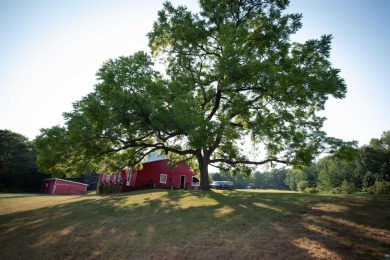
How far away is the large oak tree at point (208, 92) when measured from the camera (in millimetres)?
12953

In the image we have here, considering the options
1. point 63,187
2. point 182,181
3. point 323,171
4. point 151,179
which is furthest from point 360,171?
point 63,187

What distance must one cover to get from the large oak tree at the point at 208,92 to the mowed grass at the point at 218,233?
4.51 m

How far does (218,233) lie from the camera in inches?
305

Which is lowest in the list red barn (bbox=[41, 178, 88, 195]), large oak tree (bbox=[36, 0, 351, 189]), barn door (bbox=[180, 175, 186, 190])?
red barn (bbox=[41, 178, 88, 195])

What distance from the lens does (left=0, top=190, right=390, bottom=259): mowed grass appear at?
20.1 feet

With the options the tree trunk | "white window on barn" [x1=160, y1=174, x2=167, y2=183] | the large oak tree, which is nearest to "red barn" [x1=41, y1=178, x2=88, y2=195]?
"white window on barn" [x1=160, y1=174, x2=167, y2=183]

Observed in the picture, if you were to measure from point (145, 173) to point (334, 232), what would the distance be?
2838 cm

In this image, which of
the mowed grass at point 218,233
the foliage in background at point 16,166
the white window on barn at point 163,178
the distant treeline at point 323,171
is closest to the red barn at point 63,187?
the foliage in background at point 16,166

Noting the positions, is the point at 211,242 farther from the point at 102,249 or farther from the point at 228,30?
the point at 228,30

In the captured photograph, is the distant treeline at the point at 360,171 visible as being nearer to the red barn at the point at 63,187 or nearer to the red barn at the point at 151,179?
the red barn at the point at 151,179

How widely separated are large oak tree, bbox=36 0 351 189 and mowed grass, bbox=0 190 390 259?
451 cm

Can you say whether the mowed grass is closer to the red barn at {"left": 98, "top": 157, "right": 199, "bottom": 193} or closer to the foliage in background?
the red barn at {"left": 98, "top": 157, "right": 199, "bottom": 193}

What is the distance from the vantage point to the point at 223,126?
544 inches

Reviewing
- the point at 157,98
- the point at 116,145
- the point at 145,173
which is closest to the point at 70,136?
the point at 116,145
